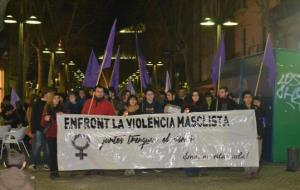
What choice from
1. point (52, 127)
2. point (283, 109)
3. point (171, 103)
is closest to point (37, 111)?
point (52, 127)

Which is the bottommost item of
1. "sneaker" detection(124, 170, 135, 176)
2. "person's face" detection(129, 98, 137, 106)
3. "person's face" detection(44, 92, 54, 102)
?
"sneaker" detection(124, 170, 135, 176)

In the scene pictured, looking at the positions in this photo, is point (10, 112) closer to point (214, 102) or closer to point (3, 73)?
point (214, 102)

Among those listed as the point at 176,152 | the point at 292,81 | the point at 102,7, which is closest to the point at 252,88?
the point at 292,81

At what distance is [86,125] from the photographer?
39.3 feet

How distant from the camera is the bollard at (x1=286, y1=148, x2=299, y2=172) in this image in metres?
13.0

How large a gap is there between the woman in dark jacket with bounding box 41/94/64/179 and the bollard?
4.78 m

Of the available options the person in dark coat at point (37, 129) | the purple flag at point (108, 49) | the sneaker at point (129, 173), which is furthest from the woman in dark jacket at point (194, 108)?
the person in dark coat at point (37, 129)

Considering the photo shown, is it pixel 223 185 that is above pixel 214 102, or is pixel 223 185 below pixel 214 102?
below

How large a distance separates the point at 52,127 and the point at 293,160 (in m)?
5.00

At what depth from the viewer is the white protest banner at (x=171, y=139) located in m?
12.0

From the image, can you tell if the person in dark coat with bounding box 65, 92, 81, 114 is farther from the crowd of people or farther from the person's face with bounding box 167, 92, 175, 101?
the person's face with bounding box 167, 92, 175, 101

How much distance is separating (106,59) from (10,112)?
3622 mm

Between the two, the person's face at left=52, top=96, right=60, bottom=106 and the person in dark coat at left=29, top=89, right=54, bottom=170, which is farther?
the person in dark coat at left=29, top=89, right=54, bottom=170

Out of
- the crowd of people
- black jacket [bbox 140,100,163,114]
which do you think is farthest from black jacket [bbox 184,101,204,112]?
black jacket [bbox 140,100,163,114]
